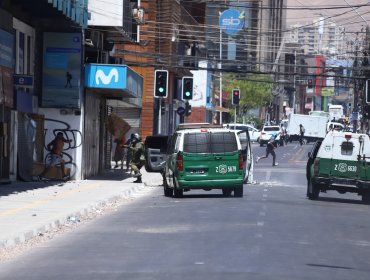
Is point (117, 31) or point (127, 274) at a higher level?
point (117, 31)

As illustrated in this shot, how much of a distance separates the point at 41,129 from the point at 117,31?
6388mm

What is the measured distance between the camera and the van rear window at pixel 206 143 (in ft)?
99.8

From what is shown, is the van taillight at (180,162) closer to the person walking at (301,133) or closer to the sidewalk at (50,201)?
the sidewalk at (50,201)

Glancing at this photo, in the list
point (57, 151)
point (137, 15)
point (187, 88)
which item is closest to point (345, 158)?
point (57, 151)

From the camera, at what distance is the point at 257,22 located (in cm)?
14875

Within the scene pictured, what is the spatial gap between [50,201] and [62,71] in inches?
482

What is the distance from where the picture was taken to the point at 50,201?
2759 centimetres

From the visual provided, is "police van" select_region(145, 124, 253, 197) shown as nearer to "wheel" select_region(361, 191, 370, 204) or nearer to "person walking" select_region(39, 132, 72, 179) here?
"wheel" select_region(361, 191, 370, 204)

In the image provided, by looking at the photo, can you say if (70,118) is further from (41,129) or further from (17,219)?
(17,219)

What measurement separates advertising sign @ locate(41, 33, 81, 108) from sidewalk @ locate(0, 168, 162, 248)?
302 cm

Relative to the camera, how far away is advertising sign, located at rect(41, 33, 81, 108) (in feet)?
128

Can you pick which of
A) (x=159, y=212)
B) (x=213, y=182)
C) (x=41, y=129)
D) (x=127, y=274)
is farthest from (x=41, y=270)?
(x=41, y=129)

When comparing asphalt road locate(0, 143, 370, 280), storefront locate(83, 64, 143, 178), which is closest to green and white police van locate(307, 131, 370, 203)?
asphalt road locate(0, 143, 370, 280)

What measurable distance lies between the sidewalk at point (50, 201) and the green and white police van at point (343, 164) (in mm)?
5792
